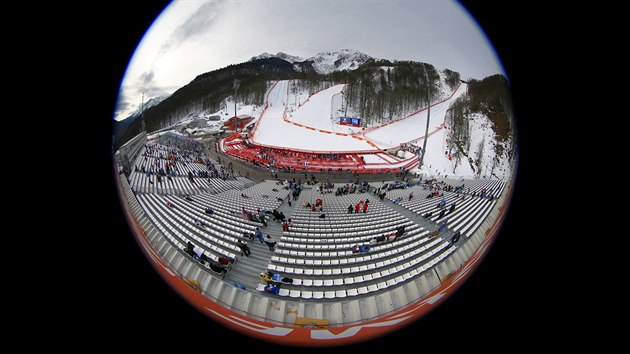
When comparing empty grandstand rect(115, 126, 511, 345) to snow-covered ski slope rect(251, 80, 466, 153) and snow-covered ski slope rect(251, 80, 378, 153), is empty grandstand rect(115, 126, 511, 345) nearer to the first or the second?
snow-covered ski slope rect(251, 80, 378, 153)

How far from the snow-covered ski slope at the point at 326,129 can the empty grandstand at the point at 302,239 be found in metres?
0.46

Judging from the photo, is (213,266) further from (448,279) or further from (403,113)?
(403,113)

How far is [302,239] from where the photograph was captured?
2.80 meters

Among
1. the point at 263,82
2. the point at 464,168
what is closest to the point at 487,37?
the point at 464,168

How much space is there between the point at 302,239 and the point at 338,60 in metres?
2.64

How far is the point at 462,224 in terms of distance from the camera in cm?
253

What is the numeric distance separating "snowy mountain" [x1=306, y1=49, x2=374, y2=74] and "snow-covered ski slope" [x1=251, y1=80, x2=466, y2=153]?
3.24 ft

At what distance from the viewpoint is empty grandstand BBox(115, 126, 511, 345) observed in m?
2.19

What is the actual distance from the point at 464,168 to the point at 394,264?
5.08ft

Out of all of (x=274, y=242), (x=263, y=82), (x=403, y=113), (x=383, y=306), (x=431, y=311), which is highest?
(x=263, y=82)

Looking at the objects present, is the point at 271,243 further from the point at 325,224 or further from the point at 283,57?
the point at 283,57

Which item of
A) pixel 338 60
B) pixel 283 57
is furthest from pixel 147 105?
pixel 338 60

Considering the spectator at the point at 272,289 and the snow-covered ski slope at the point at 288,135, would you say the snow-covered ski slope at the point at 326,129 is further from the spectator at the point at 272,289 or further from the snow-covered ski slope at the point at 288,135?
the spectator at the point at 272,289

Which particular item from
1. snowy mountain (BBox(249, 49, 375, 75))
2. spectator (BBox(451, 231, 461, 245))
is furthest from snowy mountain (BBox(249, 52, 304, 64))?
spectator (BBox(451, 231, 461, 245))
